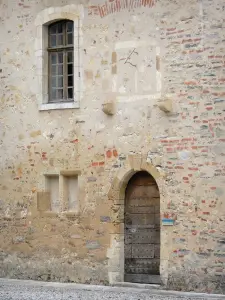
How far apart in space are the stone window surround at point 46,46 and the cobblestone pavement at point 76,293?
10.5 feet

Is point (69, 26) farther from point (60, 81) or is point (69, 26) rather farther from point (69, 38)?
point (60, 81)

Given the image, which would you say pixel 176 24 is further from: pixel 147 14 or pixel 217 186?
pixel 217 186

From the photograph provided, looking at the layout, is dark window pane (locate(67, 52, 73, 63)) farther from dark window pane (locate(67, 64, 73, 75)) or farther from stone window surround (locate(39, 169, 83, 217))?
stone window surround (locate(39, 169, 83, 217))

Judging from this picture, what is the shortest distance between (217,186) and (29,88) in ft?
13.7

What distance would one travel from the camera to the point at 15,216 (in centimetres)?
1409

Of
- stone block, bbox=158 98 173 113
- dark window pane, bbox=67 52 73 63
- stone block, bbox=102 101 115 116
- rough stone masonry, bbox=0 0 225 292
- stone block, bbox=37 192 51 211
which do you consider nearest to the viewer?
rough stone masonry, bbox=0 0 225 292

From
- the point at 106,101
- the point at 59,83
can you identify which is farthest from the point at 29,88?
the point at 106,101

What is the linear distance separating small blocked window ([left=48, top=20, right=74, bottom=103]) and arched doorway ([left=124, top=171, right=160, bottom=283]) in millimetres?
2136

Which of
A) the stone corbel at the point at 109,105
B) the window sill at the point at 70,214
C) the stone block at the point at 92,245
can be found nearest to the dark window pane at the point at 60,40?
the stone corbel at the point at 109,105

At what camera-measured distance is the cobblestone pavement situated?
37.3 feet

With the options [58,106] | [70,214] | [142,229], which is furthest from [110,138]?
[142,229]

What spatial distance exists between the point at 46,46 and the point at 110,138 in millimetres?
2312

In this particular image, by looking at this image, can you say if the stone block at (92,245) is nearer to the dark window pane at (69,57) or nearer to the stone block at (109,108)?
the stone block at (109,108)

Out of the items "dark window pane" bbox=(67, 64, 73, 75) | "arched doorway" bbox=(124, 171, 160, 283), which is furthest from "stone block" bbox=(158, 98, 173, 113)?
"dark window pane" bbox=(67, 64, 73, 75)
